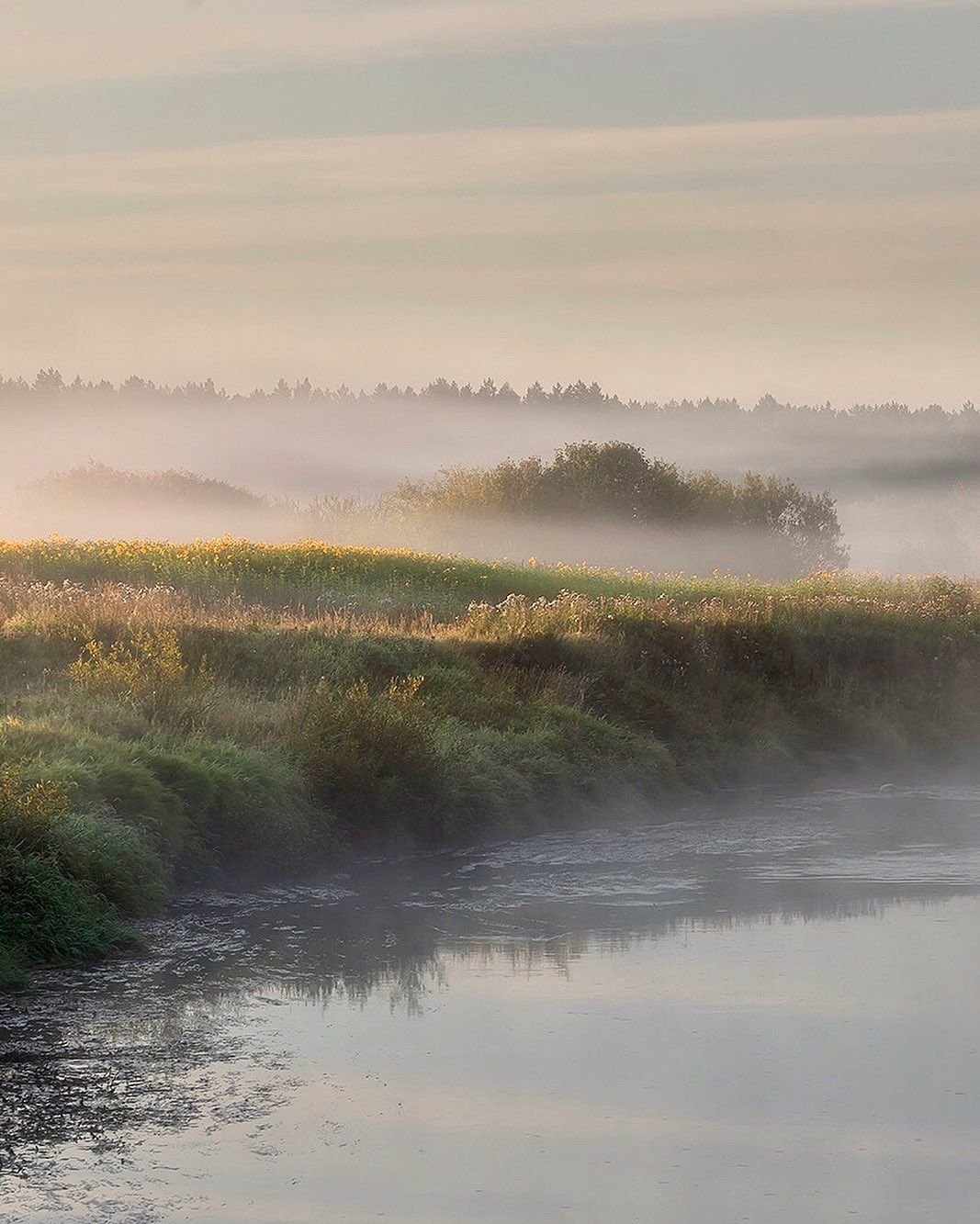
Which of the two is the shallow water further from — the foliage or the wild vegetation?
the foliage

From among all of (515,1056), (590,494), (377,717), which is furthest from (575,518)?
(515,1056)

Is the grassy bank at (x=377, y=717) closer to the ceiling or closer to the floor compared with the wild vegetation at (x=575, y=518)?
closer to the floor

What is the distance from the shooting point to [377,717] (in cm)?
1986

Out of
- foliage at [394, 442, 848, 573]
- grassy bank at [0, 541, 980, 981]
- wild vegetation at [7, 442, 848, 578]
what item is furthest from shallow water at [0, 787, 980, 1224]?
foliage at [394, 442, 848, 573]

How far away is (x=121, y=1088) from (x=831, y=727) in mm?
18194

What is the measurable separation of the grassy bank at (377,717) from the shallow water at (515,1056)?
949 millimetres

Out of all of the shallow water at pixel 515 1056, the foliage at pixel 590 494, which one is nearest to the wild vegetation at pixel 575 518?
the foliage at pixel 590 494

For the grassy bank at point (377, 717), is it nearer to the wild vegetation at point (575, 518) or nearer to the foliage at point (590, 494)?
the wild vegetation at point (575, 518)

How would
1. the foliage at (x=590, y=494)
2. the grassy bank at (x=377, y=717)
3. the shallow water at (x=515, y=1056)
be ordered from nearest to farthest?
the shallow water at (x=515, y=1056)
the grassy bank at (x=377, y=717)
the foliage at (x=590, y=494)

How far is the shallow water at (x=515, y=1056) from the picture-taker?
8977mm

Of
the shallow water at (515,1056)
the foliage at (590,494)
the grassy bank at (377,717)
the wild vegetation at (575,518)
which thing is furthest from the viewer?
the foliage at (590,494)

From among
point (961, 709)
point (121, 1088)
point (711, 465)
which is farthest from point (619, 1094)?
point (711, 465)

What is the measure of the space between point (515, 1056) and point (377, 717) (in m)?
8.66

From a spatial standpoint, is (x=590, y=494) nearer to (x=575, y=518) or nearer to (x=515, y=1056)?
(x=575, y=518)
